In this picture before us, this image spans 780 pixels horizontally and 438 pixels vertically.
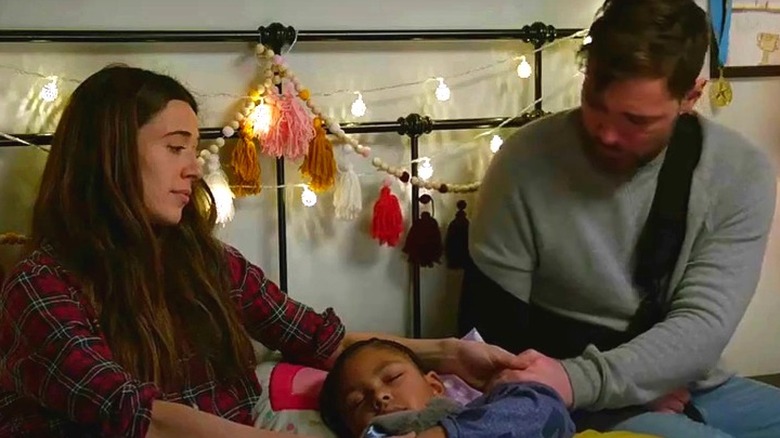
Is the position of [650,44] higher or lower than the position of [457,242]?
higher

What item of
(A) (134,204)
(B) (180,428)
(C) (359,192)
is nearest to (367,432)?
(B) (180,428)

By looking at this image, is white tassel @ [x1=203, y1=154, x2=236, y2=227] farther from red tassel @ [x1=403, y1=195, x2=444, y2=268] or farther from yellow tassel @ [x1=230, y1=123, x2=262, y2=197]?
red tassel @ [x1=403, y1=195, x2=444, y2=268]

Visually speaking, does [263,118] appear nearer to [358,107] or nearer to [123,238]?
[358,107]

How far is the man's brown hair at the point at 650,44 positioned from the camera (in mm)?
1613

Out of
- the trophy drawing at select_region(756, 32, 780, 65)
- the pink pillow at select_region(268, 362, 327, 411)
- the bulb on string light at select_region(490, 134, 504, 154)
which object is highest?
the trophy drawing at select_region(756, 32, 780, 65)

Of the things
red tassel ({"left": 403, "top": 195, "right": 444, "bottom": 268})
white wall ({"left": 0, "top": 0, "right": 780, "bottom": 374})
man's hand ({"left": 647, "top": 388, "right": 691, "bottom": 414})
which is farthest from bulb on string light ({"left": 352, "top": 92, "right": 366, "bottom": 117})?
man's hand ({"left": 647, "top": 388, "right": 691, "bottom": 414})

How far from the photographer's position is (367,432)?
1.49 meters

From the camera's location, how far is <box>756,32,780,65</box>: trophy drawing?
8.17 ft

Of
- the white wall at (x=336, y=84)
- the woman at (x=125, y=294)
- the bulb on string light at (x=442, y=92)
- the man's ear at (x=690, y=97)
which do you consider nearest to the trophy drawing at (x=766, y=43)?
the white wall at (x=336, y=84)

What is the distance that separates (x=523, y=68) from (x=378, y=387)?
95 centimetres

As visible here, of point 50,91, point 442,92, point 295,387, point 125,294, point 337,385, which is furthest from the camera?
point 442,92

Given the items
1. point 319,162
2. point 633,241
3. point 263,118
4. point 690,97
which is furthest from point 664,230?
point 263,118

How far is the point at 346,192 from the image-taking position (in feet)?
6.92

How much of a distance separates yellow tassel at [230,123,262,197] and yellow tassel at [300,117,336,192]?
10cm
